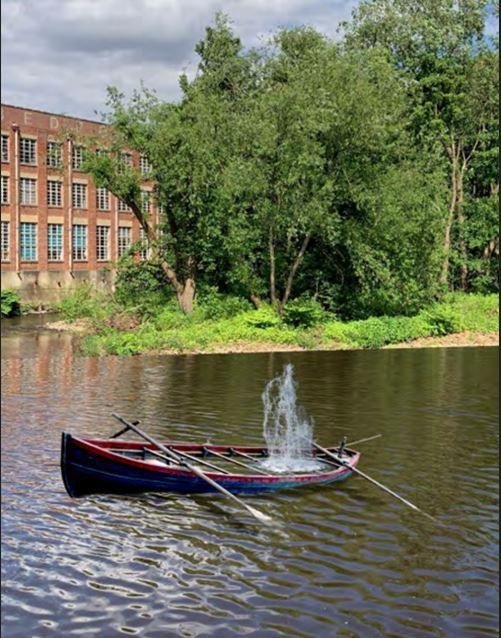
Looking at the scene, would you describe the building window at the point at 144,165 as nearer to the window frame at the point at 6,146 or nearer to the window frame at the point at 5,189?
the window frame at the point at 5,189

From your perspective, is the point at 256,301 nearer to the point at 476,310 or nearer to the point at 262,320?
the point at 262,320

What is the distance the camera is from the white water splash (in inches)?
575

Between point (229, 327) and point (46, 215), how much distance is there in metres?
29.1

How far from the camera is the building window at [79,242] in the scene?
5812cm

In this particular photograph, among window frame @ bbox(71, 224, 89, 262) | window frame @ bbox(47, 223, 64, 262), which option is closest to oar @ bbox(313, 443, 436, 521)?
window frame @ bbox(47, 223, 64, 262)

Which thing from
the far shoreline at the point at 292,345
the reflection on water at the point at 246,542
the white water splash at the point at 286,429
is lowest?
the reflection on water at the point at 246,542

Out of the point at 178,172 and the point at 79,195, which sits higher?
the point at 79,195

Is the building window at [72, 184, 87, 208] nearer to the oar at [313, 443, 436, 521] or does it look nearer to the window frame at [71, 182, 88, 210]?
the window frame at [71, 182, 88, 210]

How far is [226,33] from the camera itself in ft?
151

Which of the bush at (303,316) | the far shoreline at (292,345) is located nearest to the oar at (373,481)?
the far shoreline at (292,345)

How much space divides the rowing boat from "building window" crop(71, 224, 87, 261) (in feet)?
153

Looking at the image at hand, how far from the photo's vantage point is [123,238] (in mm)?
61750

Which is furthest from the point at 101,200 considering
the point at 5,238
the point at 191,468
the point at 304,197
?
the point at 191,468

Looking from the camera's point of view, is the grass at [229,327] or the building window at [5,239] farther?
the building window at [5,239]
